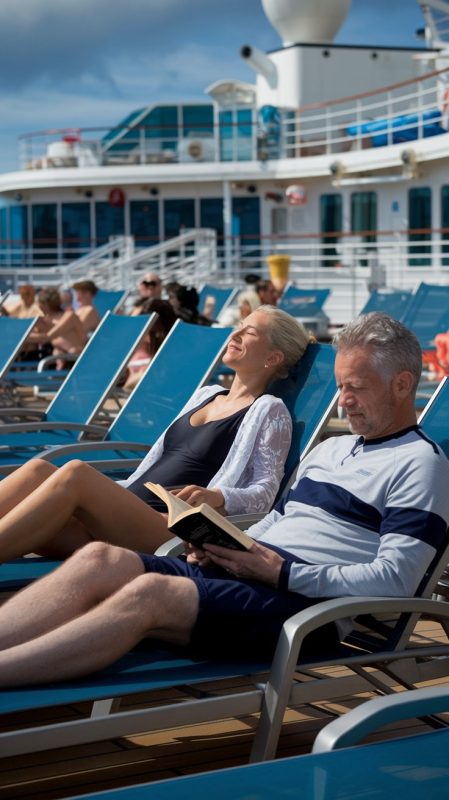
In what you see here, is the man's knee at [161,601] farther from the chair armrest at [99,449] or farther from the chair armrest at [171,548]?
the chair armrest at [99,449]

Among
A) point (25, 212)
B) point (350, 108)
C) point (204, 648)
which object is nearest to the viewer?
point (204, 648)

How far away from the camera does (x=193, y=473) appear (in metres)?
3.66

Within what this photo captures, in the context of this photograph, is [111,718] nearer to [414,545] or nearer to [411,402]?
[414,545]

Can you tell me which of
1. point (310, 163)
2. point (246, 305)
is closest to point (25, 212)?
point (310, 163)

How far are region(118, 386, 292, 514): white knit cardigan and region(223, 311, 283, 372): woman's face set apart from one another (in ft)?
0.40

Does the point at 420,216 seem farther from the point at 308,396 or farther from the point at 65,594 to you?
the point at 65,594

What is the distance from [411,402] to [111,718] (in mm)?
985

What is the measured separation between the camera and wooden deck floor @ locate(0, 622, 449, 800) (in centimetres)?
251

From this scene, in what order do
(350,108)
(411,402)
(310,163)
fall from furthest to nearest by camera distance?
(350,108)
(310,163)
(411,402)

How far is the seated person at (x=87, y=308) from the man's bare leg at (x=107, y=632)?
711 cm

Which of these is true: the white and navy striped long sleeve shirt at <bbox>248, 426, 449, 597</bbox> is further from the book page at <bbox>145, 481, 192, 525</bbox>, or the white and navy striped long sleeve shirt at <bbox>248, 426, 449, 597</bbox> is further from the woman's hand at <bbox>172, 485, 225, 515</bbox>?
the woman's hand at <bbox>172, 485, 225, 515</bbox>

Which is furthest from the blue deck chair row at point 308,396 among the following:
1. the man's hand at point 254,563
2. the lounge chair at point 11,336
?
the lounge chair at point 11,336

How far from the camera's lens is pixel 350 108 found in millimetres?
23812

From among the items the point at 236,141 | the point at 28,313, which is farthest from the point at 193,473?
the point at 236,141
